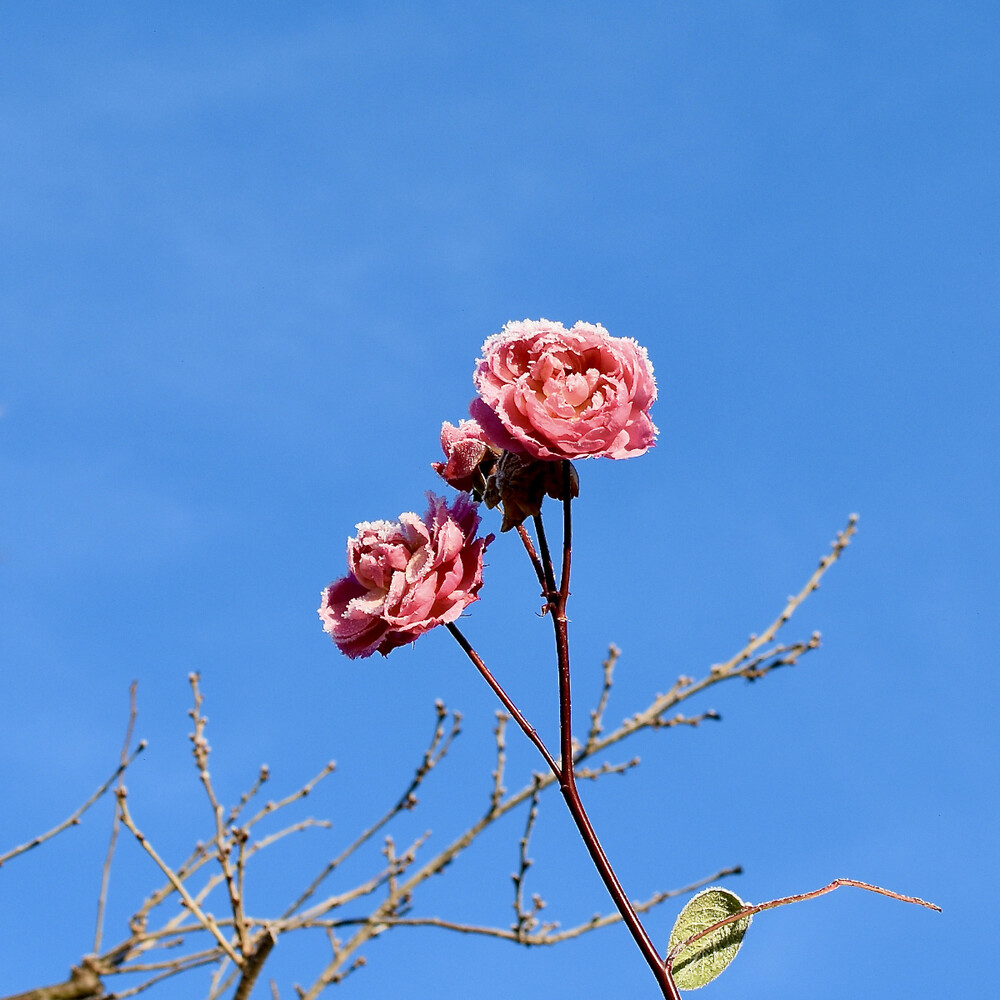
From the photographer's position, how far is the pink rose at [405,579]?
3.71ft

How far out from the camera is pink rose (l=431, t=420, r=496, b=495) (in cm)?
122

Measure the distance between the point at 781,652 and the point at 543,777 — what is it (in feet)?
3.57

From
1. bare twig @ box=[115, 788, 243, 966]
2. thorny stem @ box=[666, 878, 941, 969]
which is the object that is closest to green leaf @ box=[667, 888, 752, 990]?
thorny stem @ box=[666, 878, 941, 969]

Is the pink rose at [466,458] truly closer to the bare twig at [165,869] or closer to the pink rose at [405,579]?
the pink rose at [405,579]

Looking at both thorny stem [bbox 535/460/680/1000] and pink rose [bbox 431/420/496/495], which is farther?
pink rose [bbox 431/420/496/495]

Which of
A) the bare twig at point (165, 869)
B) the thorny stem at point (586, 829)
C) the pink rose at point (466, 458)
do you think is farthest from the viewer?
the bare twig at point (165, 869)

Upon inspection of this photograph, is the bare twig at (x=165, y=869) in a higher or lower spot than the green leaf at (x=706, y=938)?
higher

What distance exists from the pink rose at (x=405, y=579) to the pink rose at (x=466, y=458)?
3 centimetres

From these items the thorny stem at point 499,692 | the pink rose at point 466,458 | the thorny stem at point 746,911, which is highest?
the pink rose at point 466,458

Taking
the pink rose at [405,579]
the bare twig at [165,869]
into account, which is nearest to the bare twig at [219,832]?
the bare twig at [165,869]

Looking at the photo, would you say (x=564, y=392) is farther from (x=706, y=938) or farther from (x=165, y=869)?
(x=165, y=869)

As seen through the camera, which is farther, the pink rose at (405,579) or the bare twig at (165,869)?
the bare twig at (165,869)

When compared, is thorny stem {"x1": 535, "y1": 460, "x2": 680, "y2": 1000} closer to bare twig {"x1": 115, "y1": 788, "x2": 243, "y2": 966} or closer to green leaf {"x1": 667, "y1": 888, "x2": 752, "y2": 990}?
green leaf {"x1": 667, "y1": 888, "x2": 752, "y2": 990}

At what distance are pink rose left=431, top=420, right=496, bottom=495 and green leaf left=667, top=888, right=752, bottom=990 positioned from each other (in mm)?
572
